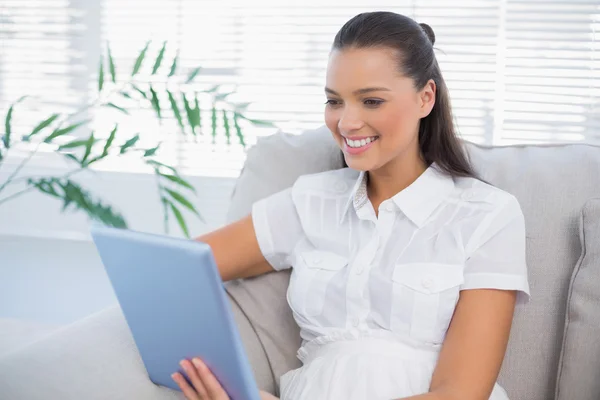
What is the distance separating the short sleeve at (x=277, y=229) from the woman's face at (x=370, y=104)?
0.78 ft

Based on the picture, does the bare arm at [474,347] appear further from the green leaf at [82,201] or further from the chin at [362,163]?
the green leaf at [82,201]

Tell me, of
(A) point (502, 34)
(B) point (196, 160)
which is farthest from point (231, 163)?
(A) point (502, 34)

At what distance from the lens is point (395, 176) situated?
159cm

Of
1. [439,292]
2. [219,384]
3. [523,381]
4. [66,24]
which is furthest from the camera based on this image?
[66,24]

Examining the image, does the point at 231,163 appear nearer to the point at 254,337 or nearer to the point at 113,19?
the point at 113,19

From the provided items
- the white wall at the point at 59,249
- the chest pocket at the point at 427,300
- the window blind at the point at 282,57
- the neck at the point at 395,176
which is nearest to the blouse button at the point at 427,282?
the chest pocket at the point at 427,300

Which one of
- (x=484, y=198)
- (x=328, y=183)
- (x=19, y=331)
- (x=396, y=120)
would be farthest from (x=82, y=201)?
(x=19, y=331)

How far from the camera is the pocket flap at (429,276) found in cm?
142

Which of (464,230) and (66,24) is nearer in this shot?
(464,230)

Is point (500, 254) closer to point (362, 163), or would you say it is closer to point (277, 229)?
point (362, 163)

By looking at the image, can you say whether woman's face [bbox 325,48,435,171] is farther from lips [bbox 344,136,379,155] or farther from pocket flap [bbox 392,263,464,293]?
pocket flap [bbox 392,263,464,293]

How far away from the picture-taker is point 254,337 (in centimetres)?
165

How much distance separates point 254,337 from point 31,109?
178cm

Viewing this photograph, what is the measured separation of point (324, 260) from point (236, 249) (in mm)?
191
